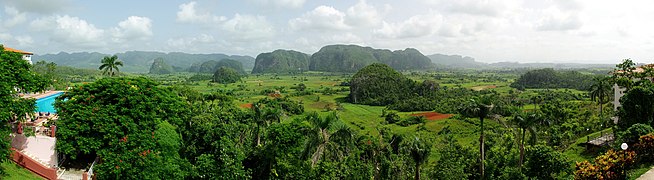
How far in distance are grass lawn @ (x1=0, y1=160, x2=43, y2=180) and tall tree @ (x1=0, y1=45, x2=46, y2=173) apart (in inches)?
17.9

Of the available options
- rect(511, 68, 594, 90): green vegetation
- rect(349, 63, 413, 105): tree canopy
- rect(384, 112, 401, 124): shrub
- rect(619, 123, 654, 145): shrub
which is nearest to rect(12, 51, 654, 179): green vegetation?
rect(619, 123, 654, 145): shrub

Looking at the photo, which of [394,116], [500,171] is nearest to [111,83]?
[500,171]

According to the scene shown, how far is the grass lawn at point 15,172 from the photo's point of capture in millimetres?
16594

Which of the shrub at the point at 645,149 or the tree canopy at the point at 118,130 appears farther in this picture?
the tree canopy at the point at 118,130

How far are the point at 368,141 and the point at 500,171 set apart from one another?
9.73m

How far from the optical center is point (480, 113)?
71.0 feet

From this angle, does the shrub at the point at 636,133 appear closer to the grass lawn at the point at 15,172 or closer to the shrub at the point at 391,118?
the grass lawn at the point at 15,172

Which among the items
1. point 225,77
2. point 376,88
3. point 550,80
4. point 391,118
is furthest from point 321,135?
point 225,77

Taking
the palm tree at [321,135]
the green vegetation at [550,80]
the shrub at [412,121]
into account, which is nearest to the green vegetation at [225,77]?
the green vegetation at [550,80]

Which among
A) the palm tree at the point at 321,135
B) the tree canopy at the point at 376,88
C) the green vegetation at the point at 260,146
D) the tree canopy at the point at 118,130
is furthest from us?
the tree canopy at the point at 376,88

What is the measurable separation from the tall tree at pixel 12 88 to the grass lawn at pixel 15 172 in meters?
0.45

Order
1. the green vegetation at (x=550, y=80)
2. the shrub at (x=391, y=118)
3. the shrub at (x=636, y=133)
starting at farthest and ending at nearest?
the green vegetation at (x=550, y=80), the shrub at (x=391, y=118), the shrub at (x=636, y=133)

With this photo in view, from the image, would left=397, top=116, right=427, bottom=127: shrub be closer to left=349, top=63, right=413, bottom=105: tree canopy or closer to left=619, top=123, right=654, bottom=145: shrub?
left=349, top=63, right=413, bottom=105: tree canopy

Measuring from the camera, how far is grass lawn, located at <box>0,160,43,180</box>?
16594mm
